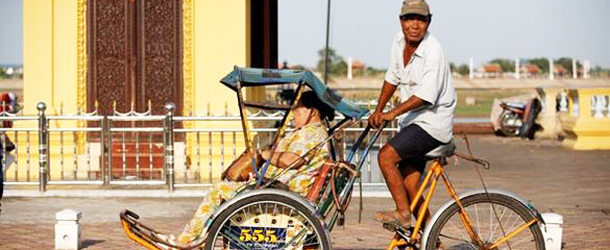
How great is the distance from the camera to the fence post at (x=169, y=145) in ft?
41.2

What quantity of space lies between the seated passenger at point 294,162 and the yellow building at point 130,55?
712 centimetres

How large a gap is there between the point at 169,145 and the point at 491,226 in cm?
589

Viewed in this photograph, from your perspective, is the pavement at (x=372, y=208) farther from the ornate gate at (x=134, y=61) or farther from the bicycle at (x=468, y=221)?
the ornate gate at (x=134, y=61)

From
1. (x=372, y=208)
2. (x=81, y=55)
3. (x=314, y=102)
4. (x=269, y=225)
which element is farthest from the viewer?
(x=81, y=55)

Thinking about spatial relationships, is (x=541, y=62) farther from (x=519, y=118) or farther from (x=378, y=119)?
(x=378, y=119)

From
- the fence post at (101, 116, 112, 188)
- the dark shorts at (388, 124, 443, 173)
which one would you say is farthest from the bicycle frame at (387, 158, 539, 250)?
the fence post at (101, 116, 112, 188)

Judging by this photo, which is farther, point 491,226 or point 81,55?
point 81,55

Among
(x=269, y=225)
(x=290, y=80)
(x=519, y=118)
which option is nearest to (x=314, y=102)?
(x=290, y=80)

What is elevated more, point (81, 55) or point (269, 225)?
point (81, 55)

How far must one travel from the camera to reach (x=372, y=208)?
1196 centimetres

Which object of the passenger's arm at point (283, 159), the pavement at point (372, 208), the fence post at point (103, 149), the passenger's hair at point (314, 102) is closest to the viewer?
the passenger's arm at point (283, 159)

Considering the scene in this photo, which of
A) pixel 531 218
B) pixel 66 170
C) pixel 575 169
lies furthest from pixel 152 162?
pixel 531 218

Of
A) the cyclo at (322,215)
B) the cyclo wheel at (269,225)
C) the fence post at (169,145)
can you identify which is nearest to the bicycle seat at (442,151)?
the cyclo at (322,215)

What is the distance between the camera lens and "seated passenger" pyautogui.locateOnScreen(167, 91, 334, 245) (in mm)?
7242
